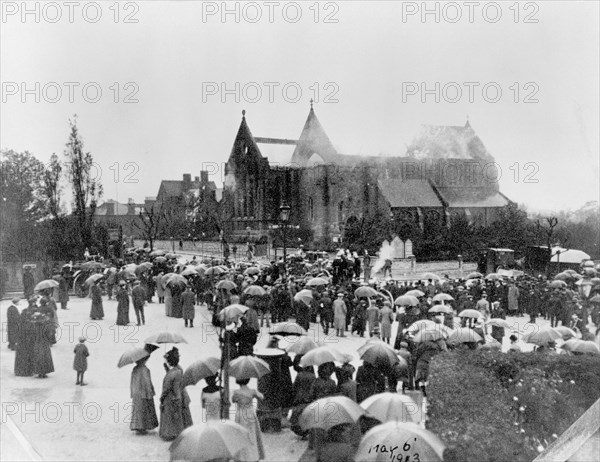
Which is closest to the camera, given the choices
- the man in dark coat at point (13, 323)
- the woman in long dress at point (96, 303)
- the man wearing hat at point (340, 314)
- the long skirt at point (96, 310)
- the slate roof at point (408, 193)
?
the man in dark coat at point (13, 323)

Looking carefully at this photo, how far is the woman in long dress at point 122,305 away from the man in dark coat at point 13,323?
3.86m

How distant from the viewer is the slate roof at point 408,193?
56.5 metres

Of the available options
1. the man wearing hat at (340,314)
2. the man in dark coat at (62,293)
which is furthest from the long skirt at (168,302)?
the man wearing hat at (340,314)

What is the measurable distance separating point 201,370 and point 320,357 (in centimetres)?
195

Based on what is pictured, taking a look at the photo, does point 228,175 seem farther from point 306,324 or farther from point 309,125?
point 306,324

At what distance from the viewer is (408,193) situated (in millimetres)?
58469

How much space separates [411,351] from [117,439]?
20.9ft

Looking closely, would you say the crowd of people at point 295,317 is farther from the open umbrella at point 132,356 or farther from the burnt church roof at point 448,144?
the burnt church roof at point 448,144

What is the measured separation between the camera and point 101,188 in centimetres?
3719

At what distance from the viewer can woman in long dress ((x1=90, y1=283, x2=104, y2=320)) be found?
→ 62.9 ft

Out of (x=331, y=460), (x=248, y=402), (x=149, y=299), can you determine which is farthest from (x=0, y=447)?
(x=149, y=299)

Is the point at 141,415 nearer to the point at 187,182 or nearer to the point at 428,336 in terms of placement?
the point at 428,336

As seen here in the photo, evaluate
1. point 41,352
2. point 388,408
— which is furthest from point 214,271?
point 388,408

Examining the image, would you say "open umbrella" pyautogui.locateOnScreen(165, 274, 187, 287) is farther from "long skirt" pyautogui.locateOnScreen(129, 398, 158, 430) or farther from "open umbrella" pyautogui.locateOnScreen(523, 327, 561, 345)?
"open umbrella" pyautogui.locateOnScreen(523, 327, 561, 345)
